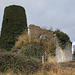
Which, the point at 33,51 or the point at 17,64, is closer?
the point at 17,64

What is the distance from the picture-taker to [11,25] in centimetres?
1519

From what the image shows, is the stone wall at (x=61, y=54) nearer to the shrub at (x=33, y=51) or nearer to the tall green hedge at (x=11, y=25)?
the tall green hedge at (x=11, y=25)

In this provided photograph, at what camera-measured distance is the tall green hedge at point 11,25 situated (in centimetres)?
1499

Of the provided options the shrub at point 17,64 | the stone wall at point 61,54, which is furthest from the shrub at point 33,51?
the stone wall at point 61,54

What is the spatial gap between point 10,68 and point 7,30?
30.3 ft

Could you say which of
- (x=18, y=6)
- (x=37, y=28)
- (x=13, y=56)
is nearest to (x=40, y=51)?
(x=37, y=28)

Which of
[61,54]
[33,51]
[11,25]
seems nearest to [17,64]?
[33,51]

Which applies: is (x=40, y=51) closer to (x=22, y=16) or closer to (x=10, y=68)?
(x=10, y=68)

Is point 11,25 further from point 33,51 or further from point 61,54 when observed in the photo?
point 61,54

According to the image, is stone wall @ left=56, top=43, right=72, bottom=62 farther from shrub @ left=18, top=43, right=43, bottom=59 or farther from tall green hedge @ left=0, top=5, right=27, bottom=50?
shrub @ left=18, top=43, right=43, bottom=59

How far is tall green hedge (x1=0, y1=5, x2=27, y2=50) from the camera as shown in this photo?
15.0 metres

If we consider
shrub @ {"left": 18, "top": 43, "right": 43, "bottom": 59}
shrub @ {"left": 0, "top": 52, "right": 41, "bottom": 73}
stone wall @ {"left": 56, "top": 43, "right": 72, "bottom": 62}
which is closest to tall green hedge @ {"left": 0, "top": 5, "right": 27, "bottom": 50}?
shrub @ {"left": 18, "top": 43, "right": 43, "bottom": 59}

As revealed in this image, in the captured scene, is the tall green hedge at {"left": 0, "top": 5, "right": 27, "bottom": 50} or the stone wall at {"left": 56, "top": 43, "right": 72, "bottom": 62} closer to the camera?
the tall green hedge at {"left": 0, "top": 5, "right": 27, "bottom": 50}

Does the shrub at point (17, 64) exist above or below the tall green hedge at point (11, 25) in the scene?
below
